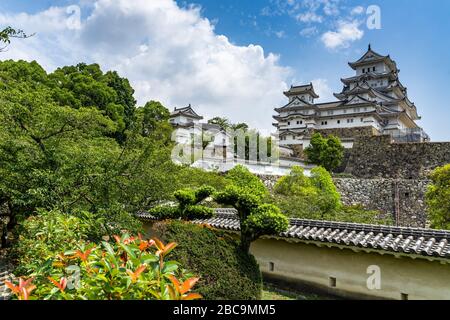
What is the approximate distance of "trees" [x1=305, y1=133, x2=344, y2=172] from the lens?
1074 inches

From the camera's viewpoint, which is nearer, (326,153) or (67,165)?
(67,165)

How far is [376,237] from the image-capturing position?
621cm

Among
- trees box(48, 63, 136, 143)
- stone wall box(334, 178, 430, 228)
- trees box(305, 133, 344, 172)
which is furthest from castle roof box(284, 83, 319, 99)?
stone wall box(334, 178, 430, 228)

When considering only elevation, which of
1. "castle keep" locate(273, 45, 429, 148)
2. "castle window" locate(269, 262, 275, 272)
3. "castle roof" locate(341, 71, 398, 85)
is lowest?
"castle window" locate(269, 262, 275, 272)

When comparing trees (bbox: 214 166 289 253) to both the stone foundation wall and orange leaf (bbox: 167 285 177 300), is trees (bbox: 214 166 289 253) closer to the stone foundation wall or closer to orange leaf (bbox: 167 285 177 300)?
orange leaf (bbox: 167 285 177 300)

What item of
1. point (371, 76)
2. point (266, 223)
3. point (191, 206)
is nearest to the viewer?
point (266, 223)

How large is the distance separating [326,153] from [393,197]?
833 cm

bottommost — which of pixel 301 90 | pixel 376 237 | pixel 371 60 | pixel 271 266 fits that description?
pixel 271 266

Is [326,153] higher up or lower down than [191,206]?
higher up

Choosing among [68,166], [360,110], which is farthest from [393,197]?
[68,166]

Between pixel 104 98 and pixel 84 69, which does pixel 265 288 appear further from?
pixel 84 69

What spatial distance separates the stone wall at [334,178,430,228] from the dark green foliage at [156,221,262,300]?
1604 centimetres

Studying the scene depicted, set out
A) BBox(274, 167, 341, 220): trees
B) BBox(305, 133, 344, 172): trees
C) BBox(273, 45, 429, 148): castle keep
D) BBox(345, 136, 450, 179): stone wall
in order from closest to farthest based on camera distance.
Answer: BBox(274, 167, 341, 220): trees < BBox(345, 136, 450, 179): stone wall < BBox(305, 133, 344, 172): trees < BBox(273, 45, 429, 148): castle keep

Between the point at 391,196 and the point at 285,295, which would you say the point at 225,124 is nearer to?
the point at 391,196
